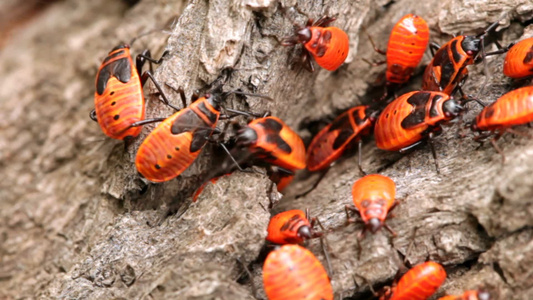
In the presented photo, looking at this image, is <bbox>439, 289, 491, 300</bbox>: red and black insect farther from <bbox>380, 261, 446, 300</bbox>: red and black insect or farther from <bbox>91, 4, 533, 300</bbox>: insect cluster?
<bbox>380, 261, 446, 300</bbox>: red and black insect

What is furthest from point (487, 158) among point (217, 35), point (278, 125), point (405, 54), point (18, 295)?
point (18, 295)

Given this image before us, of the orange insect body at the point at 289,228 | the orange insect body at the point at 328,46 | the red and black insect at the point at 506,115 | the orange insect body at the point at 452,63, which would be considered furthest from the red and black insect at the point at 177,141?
the red and black insect at the point at 506,115

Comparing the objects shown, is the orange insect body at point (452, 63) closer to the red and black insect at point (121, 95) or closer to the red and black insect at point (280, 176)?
the red and black insect at point (280, 176)

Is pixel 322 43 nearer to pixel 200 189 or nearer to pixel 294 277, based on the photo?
pixel 200 189

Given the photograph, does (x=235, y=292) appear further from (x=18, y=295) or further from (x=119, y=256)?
(x=18, y=295)

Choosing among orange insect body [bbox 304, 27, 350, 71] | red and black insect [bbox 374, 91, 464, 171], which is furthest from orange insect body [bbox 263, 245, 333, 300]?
orange insect body [bbox 304, 27, 350, 71]
